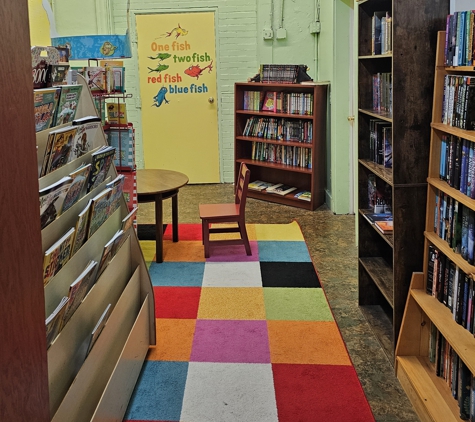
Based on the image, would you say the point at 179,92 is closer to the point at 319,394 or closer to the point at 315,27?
the point at 315,27

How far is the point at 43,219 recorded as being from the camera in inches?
76.7

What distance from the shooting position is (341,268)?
4914mm

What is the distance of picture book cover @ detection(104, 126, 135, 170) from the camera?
387cm

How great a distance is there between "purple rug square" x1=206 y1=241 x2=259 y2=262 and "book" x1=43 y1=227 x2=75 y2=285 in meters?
3.04

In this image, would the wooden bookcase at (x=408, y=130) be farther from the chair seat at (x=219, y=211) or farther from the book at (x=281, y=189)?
the book at (x=281, y=189)

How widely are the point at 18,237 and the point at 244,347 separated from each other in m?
A: 2.68

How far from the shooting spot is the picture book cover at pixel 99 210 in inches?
95.0

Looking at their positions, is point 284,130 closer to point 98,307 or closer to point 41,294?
point 98,307

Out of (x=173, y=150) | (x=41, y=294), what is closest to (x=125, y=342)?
(x=41, y=294)

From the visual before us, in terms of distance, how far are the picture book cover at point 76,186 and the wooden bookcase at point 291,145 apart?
4.69 m

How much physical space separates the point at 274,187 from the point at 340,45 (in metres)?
1.92

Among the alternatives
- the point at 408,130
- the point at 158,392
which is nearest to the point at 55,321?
the point at 158,392

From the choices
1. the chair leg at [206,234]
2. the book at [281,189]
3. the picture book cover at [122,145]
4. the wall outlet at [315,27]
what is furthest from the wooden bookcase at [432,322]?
the wall outlet at [315,27]

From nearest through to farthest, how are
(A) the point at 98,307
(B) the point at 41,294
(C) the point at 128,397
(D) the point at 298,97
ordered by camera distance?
(B) the point at 41,294
(A) the point at 98,307
(C) the point at 128,397
(D) the point at 298,97
